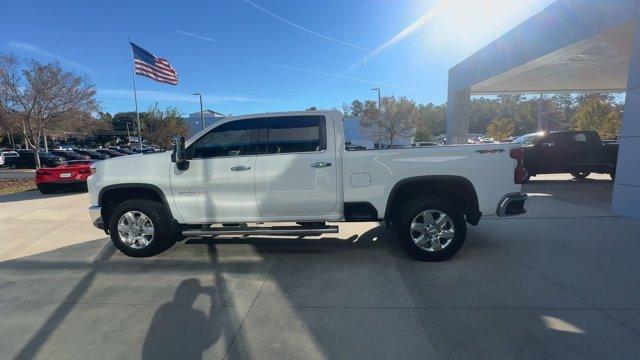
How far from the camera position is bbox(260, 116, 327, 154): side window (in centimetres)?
484

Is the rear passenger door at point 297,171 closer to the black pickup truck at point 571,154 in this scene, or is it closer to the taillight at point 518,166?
the taillight at point 518,166

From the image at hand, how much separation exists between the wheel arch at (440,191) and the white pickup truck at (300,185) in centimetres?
1

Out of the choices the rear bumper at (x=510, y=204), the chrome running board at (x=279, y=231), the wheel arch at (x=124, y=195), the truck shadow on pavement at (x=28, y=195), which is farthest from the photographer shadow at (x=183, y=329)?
the truck shadow on pavement at (x=28, y=195)

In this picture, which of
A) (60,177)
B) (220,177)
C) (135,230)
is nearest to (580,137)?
(220,177)

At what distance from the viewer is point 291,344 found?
300 centimetres

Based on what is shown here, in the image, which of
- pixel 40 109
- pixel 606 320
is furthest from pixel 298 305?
pixel 40 109

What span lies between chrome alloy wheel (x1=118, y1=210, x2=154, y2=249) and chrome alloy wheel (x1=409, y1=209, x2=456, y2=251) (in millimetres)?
3627

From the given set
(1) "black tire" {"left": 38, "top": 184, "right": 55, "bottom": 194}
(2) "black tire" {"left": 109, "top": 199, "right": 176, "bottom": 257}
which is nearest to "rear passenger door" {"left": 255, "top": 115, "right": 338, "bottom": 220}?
(2) "black tire" {"left": 109, "top": 199, "right": 176, "bottom": 257}

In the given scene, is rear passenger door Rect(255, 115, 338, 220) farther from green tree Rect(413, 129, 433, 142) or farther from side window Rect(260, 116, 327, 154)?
green tree Rect(413, 129, 433, 142)

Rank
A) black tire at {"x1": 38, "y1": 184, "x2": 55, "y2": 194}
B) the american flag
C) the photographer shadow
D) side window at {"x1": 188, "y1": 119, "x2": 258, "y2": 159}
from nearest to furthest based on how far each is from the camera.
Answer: the photographer shadow, side window at {"x1": 188, "y1": 119, "x2": 258, "y2": 159}, black tire at {"x1": 38, "y1": 184, "x2": 55, "y2": 194}, the american flag

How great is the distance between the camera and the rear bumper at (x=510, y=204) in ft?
15.1

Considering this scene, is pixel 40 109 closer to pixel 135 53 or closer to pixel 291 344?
pixel 135 53

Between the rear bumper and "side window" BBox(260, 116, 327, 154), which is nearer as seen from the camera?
the rear bumper

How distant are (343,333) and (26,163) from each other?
107 feet
